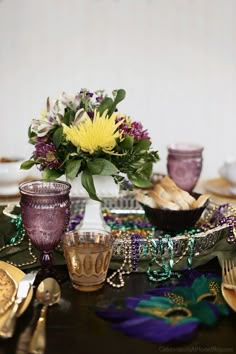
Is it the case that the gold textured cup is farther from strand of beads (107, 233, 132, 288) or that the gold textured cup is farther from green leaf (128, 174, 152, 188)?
green leaf (128, 174, 152, 188)

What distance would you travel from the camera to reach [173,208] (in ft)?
3.74

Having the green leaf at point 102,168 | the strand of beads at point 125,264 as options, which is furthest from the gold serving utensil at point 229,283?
the green leaf at point 102,168

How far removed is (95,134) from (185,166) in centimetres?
49

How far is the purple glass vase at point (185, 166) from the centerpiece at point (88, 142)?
0.34 meters

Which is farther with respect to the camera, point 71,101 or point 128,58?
point 128,58

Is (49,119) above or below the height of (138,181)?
above

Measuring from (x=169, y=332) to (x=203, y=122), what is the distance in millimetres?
A: 1257

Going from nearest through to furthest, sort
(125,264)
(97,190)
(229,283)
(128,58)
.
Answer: (229,283) < (125,264) < (97,190) < (128,58)

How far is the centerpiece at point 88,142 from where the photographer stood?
1035 mm

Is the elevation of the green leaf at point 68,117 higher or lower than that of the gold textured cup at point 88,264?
higher

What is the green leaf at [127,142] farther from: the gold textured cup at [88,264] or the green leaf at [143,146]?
the gold textured cup at [88,264]

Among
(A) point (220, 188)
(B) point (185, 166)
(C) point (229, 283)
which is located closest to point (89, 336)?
Result: (C) point (229, 283)

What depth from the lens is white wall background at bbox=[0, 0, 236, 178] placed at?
1.76 meters

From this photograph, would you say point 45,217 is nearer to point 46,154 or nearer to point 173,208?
point 46,154
